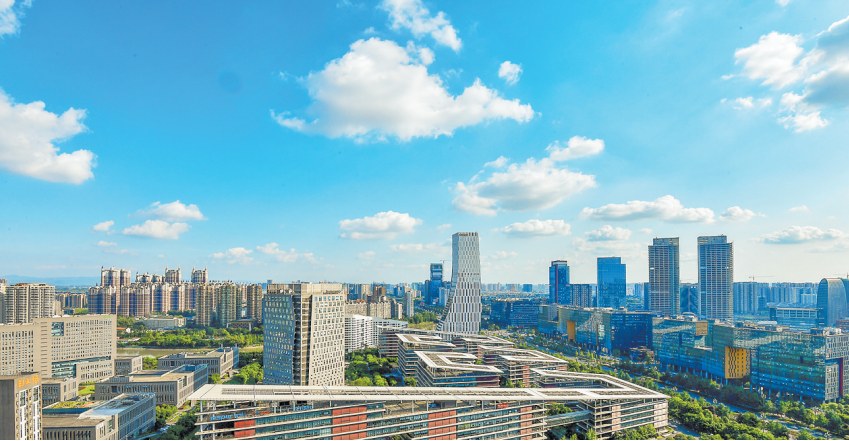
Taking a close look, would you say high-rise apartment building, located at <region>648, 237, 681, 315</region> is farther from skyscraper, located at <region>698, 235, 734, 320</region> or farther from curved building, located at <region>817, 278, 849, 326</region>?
curved building, located at <region>817, 278, 849, 326</region>

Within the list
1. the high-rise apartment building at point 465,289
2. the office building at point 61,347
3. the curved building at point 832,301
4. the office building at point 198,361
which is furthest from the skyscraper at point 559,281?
the office building at point 61,347

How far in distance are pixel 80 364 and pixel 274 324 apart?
18.5 m

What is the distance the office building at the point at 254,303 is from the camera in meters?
56.2

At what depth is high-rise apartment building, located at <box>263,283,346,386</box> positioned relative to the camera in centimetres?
1834

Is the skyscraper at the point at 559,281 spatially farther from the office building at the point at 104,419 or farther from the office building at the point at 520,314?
the office building at the point at 104,419

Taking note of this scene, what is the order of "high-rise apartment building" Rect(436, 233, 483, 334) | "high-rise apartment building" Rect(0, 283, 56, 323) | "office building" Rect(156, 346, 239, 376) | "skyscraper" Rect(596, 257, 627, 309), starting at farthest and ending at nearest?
"skyscraper" Rect(596, 257, 627, 309) < "high-rise apartment building" Rect(436, 233, 483, 334) < "high-rise apartment building" Rect(0, 283, 56, 323) < "office building" Rect(156, 346, 239, 376)

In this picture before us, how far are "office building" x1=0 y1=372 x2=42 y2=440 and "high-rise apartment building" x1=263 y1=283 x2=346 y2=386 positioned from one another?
753 cm

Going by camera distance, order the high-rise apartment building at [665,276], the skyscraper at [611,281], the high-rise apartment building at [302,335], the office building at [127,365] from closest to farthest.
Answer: the high-rise apartment building at [302,335], the office building at [127,365], the high-rise apartment building at [665,276], the skyscraper at [611,281]

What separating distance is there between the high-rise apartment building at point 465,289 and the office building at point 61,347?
2857 cm

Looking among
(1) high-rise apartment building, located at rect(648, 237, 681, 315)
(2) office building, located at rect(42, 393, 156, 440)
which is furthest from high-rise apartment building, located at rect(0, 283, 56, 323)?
(1) high-rise apartment building, located at rect(648, 237, 681, 315)

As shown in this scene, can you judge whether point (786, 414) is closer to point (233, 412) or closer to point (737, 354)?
point (737, 354)

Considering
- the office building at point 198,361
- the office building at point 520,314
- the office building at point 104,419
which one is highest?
the office building at point 104,419

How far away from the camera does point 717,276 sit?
5497 cm

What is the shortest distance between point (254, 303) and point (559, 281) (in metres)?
54.3
